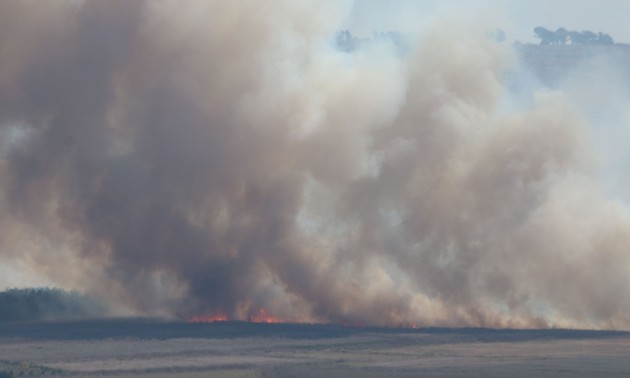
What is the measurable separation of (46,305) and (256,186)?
1219 centimetres

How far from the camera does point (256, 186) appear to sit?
66562 mm

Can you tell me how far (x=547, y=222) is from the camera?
65.5m

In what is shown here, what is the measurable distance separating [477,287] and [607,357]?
13220 mm

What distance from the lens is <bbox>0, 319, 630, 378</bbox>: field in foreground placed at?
50.0m

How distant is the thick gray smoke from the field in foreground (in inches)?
101

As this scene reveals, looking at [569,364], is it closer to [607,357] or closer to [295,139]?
[607,357]

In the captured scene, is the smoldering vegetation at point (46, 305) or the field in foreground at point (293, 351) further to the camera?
the smoldering vegetation at point (46, 305)

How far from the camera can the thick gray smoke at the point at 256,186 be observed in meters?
65.7

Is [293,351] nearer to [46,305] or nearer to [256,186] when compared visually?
[256,186]

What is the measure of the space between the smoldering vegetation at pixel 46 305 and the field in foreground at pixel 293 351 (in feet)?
11.2

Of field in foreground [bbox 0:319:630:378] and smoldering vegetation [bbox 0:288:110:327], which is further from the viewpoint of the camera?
smoldering vegetation [bbox 0:288:110:327]

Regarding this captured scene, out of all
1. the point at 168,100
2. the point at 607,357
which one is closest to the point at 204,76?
the point at 168,100

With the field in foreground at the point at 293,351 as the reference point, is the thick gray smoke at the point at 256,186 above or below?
above

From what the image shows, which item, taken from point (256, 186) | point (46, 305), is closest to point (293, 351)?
point (256, 186)
